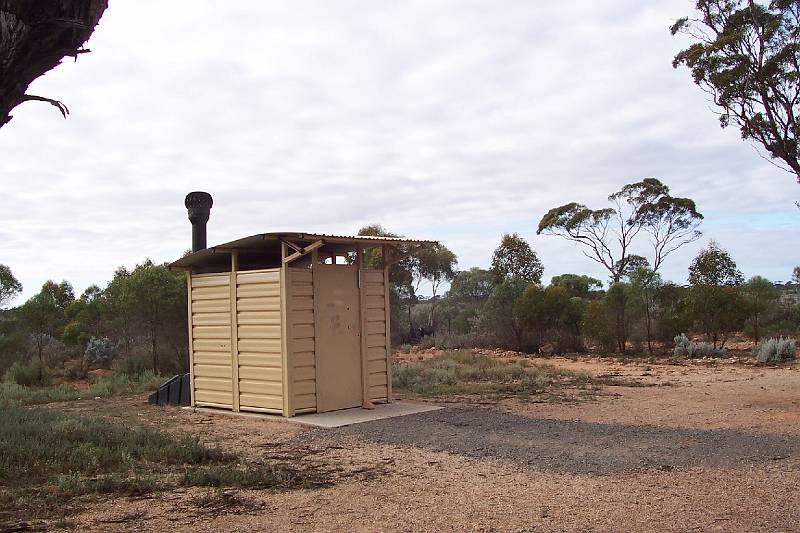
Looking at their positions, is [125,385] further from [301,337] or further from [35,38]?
[35,38]

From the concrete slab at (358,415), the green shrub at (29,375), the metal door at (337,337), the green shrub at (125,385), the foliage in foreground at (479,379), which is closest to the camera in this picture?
the concrete slab at (358,415)

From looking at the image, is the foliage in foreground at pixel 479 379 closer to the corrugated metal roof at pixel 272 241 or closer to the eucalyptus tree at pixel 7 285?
the corrugated metal roof at pixel 272 241

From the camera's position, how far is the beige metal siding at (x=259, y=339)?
1084 centimetres

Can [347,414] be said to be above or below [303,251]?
below

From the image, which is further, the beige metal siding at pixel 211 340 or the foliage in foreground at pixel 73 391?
the foliage in foreground at pixel 73 391

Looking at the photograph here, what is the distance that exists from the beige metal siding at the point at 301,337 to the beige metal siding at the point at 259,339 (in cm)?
21

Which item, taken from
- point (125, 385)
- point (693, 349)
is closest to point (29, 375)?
point (125, 385)

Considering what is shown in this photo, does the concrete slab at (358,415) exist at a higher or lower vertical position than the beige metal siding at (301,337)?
lower

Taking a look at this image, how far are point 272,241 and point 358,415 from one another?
2.91 m

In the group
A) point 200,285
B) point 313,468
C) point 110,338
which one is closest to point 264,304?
point 200,285

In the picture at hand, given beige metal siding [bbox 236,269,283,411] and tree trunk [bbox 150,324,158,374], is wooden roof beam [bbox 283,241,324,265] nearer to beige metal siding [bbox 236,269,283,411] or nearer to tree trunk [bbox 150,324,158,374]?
beige metal siding [bbox 236,269,283,411]

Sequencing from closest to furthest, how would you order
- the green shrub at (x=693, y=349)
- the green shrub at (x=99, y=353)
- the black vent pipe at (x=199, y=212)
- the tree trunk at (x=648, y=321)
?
the black vent pipe at (x=199, y=212), the green shrub at (x=99, y=353), the green shrub at (x=693, y=349), the tree trunk at (x=648, y=321)

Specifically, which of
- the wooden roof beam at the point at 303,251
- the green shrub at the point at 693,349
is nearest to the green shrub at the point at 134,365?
the wooden roof beam at the point at 303,251

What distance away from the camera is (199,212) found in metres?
14.5
